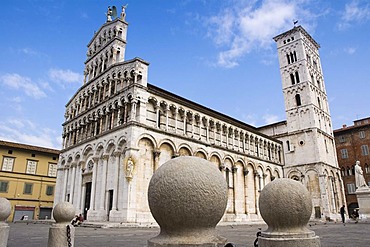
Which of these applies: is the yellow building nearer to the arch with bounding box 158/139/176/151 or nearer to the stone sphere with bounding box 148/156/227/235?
the arch with bounding box 158/139/176/151

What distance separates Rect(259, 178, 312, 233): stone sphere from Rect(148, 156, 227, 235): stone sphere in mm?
2228

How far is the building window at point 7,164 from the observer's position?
1355 inches

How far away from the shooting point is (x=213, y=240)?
370 cm

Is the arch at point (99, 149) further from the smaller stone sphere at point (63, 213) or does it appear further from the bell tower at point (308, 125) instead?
the bell tower at point (308, 125)

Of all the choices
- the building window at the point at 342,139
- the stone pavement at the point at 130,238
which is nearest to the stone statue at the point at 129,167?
the stone pavement at the point at 130,238

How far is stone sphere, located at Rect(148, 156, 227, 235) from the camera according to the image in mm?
3537

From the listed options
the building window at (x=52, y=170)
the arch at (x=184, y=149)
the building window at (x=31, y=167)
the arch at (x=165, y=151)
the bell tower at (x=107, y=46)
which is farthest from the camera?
the building window at (x=52, y=170)

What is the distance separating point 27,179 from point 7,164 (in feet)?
10.0

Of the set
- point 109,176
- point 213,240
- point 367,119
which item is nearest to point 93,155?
point 109,176

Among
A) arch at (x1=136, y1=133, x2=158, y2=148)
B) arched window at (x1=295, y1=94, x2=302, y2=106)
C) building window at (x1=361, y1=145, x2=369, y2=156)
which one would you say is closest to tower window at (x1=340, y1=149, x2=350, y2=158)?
building window at (x1=361, y1=145, x2=369, y2=156)

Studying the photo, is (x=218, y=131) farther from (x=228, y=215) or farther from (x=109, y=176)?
(x=109, y=176)

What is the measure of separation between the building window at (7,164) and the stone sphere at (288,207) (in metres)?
37.7

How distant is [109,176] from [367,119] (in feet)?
153

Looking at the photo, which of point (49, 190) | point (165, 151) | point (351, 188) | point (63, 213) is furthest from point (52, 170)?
point (351, 188)
